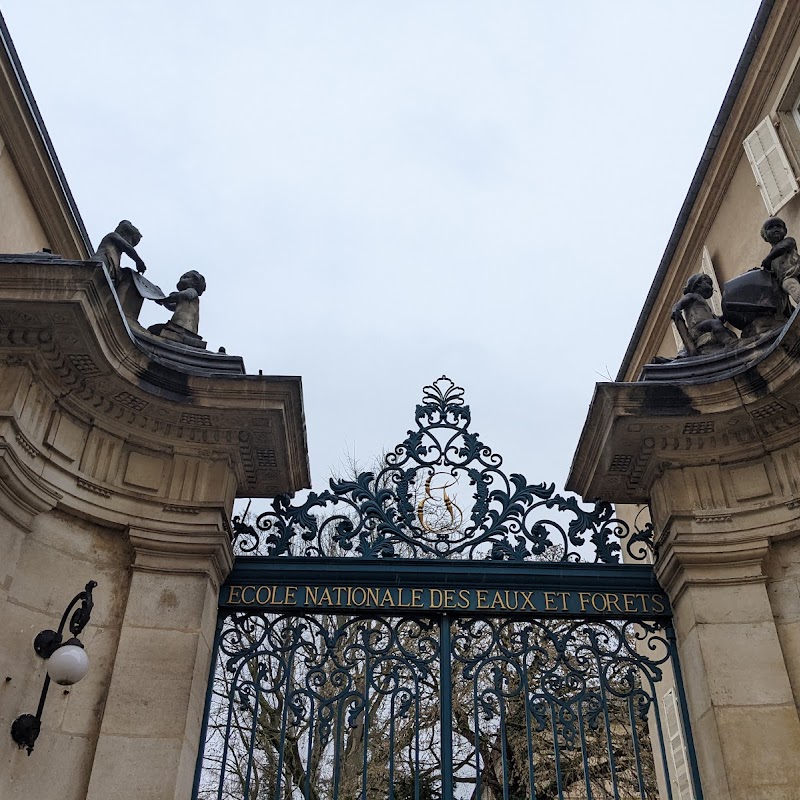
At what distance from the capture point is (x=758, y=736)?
488 cm

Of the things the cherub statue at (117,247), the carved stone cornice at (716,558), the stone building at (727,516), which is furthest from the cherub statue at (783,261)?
the cherub statue at (117,247)

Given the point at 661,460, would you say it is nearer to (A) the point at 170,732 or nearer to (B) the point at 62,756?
(A) the point at 170,732

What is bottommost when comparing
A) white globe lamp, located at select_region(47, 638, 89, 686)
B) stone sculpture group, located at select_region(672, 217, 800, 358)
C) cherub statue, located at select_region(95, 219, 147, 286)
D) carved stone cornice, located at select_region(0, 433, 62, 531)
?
white globe lamp, located at select_region(47, 638, 89, 686)

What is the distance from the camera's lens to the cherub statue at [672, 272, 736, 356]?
6.62 m

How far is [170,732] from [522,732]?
7.64 metres

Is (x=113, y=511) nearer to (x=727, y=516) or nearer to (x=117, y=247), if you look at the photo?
(x=117, y=247)

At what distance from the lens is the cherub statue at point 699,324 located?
662cm

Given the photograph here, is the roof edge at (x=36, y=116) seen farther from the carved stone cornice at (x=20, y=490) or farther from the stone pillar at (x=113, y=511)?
the carved stone cornice at (x=20, y=490)

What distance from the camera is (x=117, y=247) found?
671 cm

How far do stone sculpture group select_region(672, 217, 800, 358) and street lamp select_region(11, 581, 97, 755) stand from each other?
4777mm

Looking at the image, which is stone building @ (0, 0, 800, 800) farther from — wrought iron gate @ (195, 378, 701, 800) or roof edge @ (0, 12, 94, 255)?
roof edge @ (0, 12, 94, 255)

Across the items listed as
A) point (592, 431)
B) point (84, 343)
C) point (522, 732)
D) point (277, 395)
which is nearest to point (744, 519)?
point (592, 431)

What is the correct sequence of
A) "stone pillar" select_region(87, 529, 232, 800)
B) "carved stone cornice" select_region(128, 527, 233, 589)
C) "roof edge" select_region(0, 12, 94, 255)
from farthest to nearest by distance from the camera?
"roof edge" select_region(0, 12, 94, 255) → "carved stone cornice" select_region(128, 527, 233, 589) → "stone pillar" select_region(87, 529, 232, 800)

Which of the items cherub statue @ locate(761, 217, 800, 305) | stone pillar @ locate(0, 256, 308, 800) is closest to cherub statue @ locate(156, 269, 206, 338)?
stone pillar @ locate(0, 256, 308, 800)
